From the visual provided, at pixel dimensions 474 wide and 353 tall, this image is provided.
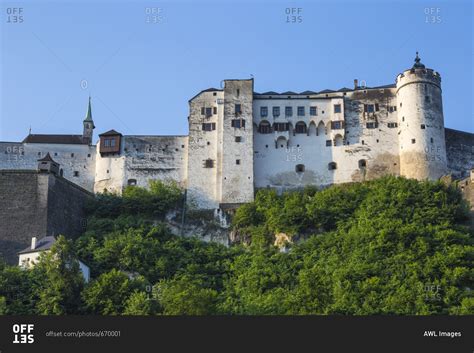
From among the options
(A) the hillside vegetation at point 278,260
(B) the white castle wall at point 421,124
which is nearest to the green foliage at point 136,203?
(A) the hillside vegetation at point 278,260

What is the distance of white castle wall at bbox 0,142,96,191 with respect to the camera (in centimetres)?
6569

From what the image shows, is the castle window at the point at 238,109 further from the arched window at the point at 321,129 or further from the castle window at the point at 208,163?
the arched window at the point at 321,129

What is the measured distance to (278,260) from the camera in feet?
169

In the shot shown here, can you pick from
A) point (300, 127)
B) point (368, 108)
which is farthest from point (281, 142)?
point (368, 108)

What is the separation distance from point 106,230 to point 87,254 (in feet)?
16.6

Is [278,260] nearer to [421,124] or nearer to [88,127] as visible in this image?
[421,124]

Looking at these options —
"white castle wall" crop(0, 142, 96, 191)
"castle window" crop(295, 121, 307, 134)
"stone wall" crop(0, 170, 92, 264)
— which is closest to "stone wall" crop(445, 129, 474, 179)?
"castle window" crop(295, 121, 307, 134)

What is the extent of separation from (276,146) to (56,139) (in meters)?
16.9

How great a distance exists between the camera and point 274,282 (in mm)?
47688

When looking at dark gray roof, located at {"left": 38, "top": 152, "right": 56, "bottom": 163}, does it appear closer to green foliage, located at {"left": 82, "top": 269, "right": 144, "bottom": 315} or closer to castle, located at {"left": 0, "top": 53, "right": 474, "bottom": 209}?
castle, located at {"left": 0, "top": 53, "right": 474, "bottom": 209}

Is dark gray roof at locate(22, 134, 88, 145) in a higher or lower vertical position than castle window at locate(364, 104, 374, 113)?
lower

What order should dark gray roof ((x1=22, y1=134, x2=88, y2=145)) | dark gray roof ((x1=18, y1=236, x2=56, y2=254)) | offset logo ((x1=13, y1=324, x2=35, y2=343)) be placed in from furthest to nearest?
dark gray roof ((x1=22, y1=134, x2=88, y2=145)), dark gray roof ((x1=18, y1=236, x2=56, y2=254)), offset logo ((x1=13, y1=324, x2=35, y2=343))

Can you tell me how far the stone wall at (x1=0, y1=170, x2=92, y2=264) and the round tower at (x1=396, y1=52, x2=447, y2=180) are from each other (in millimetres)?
23316

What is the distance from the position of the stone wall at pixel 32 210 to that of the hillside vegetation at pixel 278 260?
177 cm
